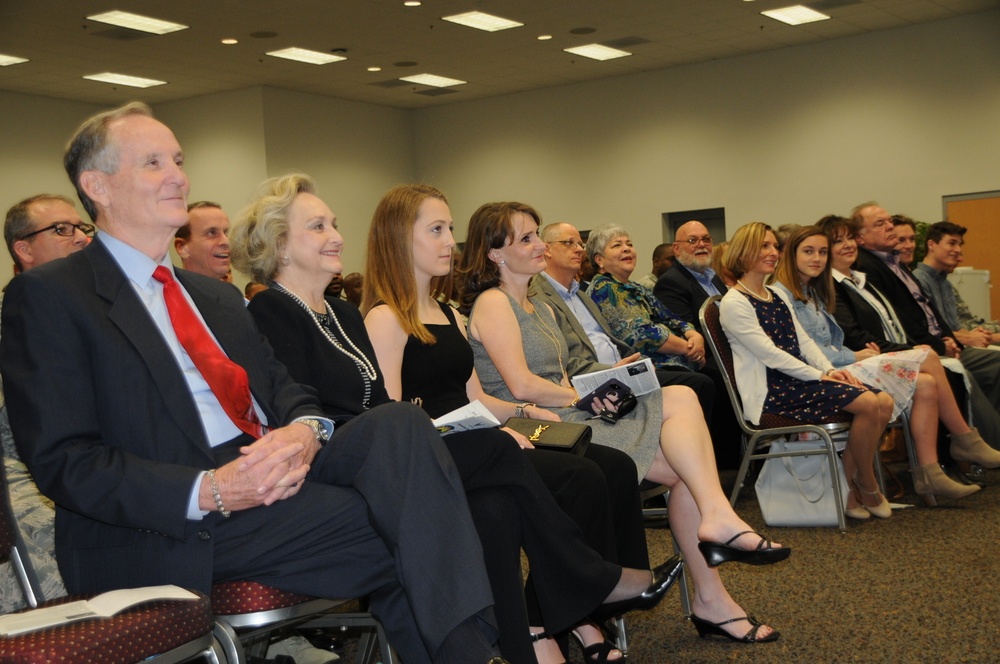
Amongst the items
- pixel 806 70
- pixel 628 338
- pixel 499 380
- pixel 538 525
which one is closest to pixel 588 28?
pixel 806 70

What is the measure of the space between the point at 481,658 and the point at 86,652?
703mm

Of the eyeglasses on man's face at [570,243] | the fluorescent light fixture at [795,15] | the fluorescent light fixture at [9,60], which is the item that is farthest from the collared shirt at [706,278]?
the fluorescent light fixture at [9,60]

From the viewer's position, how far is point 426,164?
53.1 ft

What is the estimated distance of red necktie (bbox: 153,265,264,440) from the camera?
201 cm

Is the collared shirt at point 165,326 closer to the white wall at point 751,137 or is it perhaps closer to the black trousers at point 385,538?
the black trousers at point 385,538

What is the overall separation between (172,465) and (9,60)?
1143cm

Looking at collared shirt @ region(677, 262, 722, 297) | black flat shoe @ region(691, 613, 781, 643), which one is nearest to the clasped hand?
black flat shoe @ region(691, 613, 781, 643)

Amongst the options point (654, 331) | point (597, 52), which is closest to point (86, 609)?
point (654, 331)

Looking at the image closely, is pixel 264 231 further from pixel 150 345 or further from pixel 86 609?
pixel 86 609

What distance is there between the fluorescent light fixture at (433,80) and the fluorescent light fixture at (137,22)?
3841 mm

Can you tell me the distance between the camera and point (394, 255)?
307 cm

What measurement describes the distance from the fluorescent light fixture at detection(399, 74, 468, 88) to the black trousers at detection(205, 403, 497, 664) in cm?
1211

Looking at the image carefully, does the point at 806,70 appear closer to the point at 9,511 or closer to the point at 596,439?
the point at 596,439

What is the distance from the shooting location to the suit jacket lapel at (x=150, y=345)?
1907mm
